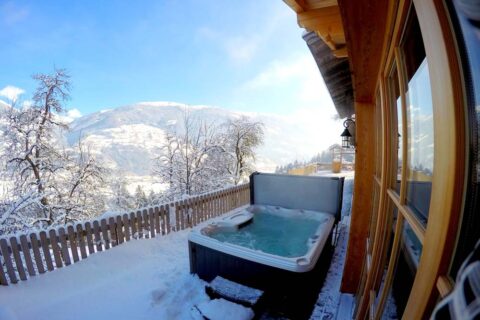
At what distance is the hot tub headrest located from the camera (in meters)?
4.62

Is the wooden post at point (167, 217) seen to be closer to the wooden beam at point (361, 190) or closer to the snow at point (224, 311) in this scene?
the snow at point (224, 311)

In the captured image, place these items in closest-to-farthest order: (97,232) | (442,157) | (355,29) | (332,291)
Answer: (442,157), (355,29), (332,291), (97,232)

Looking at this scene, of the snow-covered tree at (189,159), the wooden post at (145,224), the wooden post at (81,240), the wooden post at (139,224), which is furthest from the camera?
the snow-covered tree at (189,159)

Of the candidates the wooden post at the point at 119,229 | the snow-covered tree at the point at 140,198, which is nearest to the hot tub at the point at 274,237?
the wooden post at the point at 119,229

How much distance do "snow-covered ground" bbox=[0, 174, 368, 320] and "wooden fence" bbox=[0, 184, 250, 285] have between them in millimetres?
153

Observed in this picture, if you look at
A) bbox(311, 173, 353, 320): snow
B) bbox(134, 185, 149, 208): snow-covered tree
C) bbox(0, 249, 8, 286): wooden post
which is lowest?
bbox(134, 185, 149, 208): snow-covered tree

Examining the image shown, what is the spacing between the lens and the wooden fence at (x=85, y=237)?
2980 millimetres

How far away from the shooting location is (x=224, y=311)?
232 centimetres

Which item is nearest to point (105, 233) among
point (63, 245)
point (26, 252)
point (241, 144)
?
point (63, 245)

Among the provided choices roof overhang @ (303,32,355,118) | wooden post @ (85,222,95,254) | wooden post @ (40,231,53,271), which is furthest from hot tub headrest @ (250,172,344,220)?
wooden post @ (40,231,53,271)

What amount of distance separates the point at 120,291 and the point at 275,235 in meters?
2.78

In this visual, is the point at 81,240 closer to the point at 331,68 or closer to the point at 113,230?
the point at 113,230

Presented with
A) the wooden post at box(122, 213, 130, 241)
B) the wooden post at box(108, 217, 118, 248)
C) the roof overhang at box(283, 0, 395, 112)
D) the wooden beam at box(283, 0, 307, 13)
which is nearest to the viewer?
the roof overhang at box(283, 0, 395, 112)

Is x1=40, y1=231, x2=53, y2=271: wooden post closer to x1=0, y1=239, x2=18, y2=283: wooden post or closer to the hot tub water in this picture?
x1=0, y1=239, x2=18, y2=283: wooden post
